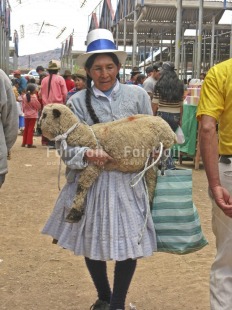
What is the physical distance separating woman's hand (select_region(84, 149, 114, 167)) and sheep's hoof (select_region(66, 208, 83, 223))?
0.98 ft

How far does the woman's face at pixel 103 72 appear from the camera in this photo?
3605mm

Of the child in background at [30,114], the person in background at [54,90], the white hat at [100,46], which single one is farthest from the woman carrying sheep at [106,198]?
the child in background at [30,114]

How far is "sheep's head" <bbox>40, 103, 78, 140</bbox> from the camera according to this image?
3541 mm

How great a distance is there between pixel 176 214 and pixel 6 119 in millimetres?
1331

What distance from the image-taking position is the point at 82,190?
350 centimetres

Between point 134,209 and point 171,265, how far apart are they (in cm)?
169

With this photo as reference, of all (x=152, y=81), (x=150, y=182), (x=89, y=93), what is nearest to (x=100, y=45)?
(x=89, y=93)

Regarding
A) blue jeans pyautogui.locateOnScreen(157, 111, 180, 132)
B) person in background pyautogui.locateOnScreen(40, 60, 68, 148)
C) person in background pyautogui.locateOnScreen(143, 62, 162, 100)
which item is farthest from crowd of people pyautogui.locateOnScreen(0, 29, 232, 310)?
person in background pyautogui.locateOnScreen(40, 60, 68, 148)

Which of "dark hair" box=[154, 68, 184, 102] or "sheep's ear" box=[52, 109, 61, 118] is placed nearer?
"sheep's ear" box=[52, 109, 61, 118]

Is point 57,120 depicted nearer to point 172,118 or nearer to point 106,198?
point 106,198

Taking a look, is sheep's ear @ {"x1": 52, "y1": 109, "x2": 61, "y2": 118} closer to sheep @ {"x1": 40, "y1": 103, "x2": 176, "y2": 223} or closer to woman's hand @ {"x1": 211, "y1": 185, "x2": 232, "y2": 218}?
sheep @ {"x1": 40, "y1": 103, "x2": 176, "y2": 223}

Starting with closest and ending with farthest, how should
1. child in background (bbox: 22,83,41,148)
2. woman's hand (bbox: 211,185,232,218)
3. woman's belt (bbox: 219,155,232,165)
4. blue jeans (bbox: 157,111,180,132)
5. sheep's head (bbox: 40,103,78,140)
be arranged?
woman's hand (bbox: 211,185,232,218), woman's belt (bbox: 219,155,232,165), sheep's head (bbox: 40,103,78,140), blue jeans (bbox: 157,111,180,132), child in background (bbox: 22,83,41,148)

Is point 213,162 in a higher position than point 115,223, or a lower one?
higher

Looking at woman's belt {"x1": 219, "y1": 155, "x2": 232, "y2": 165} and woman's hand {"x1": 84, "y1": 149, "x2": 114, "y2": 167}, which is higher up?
woman's belt {"x1": 219, "y1": 155, "x2": 232, "y2": 165}
